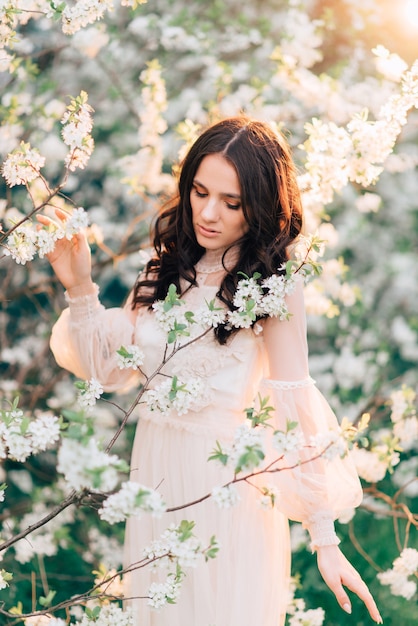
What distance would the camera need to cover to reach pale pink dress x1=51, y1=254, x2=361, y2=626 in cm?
178

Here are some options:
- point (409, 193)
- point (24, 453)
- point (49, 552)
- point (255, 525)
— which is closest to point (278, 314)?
point (255, 525)

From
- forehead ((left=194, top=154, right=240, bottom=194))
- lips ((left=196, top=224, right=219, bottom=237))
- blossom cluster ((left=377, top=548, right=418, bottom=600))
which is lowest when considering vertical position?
blossom cluster ((left=377, top=548, right=418, bottom=600))

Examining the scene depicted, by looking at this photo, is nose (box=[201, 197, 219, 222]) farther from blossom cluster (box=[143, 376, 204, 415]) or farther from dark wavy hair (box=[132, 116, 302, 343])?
blossom cluster (box=[143, 376, 204, 415])

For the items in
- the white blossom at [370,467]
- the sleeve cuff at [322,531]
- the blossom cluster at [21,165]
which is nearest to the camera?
the blossom cluster at [21,165]

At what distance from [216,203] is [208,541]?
78cm

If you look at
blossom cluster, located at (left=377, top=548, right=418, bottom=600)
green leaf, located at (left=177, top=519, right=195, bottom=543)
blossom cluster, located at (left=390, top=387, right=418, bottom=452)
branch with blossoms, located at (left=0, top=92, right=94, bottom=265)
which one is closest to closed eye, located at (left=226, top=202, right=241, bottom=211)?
branch with blossoms, located at (left=0, top=92, right=94, bottom=265)

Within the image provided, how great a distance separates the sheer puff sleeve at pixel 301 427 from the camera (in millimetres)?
1742

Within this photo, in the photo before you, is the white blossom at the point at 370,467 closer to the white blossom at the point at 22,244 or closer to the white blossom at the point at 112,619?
the white blossom at the point at 112,619

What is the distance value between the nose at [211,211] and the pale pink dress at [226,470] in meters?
0.20

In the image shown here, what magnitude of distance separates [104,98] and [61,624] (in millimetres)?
2779

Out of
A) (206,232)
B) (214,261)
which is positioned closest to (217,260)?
(214,261)

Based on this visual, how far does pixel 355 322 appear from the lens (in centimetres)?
394

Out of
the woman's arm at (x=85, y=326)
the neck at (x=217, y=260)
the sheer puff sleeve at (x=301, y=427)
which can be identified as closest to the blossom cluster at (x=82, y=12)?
the woman's arm at (x=85, y=326)

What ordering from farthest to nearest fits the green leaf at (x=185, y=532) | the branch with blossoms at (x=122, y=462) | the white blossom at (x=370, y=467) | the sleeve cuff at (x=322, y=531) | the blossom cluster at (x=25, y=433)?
the white blossom at (x=370, y=467) < the sleeve cuff at (x=322, y=531) < the green leaf at (x=185, y=532) < the blossom cluster at (x=25, y=433) < the branch with blossoms at (x=122, y=462)
